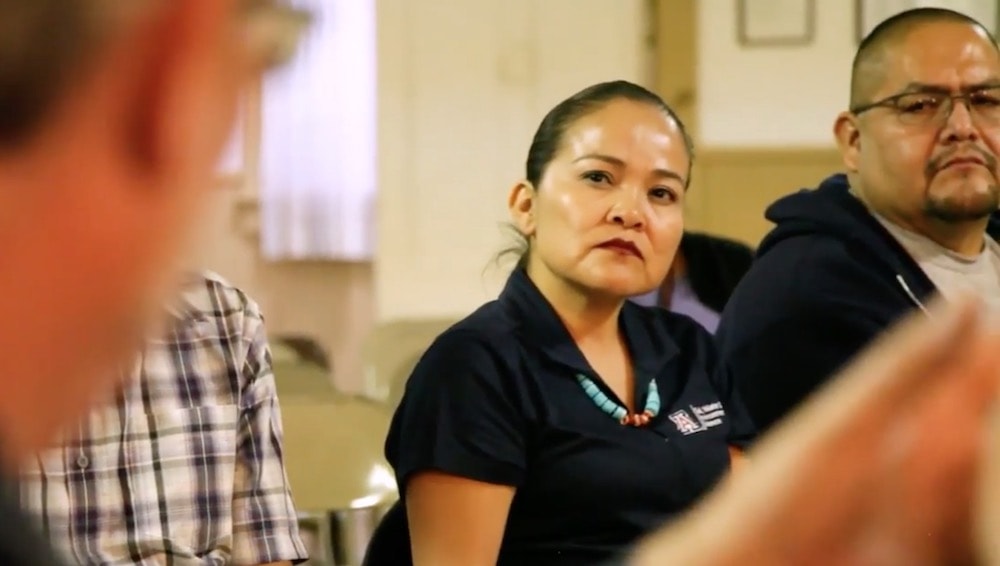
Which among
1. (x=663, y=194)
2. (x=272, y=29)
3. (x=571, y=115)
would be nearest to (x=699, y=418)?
(x=663, y=194)

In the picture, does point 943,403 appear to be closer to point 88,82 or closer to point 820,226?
point 88,82

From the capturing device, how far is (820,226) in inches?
Result: 64.4

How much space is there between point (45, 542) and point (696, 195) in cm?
291

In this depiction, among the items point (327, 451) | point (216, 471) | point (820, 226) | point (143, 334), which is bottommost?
point (327, 451)

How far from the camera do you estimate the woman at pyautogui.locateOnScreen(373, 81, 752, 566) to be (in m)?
1.19

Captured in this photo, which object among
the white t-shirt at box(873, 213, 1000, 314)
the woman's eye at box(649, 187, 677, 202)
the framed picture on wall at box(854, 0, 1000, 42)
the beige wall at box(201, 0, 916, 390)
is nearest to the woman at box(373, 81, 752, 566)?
the woman's eye at box(649, 187, 677, 202)

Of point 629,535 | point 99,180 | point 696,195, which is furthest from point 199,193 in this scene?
point 696,195

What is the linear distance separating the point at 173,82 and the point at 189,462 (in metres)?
1.02

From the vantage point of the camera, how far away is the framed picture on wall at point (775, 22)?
3135mm

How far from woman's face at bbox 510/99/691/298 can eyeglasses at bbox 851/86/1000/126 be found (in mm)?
477

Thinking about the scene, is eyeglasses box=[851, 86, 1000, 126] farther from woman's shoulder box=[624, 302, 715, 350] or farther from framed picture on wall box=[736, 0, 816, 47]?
framed picture on wall box=[736, 0, 816, 47]

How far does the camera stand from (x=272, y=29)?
259 mm

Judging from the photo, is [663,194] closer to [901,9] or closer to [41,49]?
[41,49]

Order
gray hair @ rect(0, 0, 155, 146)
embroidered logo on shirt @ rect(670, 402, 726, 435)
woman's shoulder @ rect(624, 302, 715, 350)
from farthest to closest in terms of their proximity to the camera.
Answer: woman's shoulder @ rect(624, 302, 715, 350), embroidered logo on shirt @ rect(670, 402, 726, 435), gray hair @ rect(0, 0, 155, 146)
